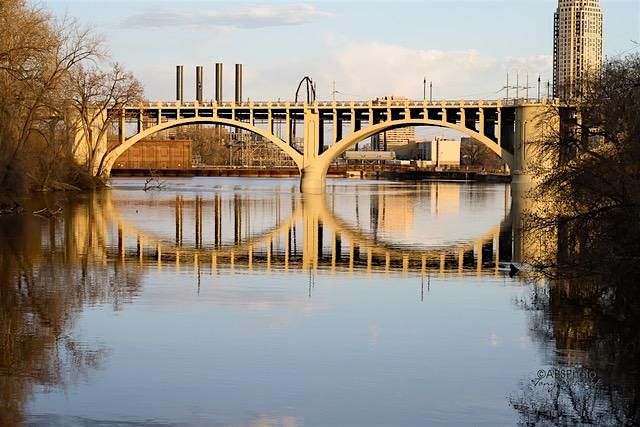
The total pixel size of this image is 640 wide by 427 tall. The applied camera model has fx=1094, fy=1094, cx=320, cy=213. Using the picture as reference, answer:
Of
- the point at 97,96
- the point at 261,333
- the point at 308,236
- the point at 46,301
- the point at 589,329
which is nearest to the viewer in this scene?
the point at 261,333

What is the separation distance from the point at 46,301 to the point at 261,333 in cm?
523

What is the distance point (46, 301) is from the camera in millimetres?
21094

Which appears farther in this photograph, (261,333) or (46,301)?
(46,301)

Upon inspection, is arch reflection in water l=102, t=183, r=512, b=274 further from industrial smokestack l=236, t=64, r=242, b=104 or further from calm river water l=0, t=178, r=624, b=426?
industrial smokestack l=236, t=64, r=242, b=104

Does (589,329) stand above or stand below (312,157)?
below

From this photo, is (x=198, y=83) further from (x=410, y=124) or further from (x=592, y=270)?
(x=592, y=270)

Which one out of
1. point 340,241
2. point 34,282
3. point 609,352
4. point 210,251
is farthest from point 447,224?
point 609,352

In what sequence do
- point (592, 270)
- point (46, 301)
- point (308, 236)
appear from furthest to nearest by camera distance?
1. point (308, 236)
2. point (46, 301)
3. point (592, 270)

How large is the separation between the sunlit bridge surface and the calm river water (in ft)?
0.14

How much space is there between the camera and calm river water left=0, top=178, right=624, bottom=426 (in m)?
13.3

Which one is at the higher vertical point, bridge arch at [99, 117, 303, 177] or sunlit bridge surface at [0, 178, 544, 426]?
bridge arch at [99, 117, 303, 177]

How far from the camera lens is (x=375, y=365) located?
1566 cm

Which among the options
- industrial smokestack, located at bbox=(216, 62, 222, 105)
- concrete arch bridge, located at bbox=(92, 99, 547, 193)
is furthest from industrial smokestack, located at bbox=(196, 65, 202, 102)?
concrete arch bridge, located at bbox=(92, 99, 547, 193)

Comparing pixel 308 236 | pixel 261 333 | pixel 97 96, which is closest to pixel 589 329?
pixel 261 333
